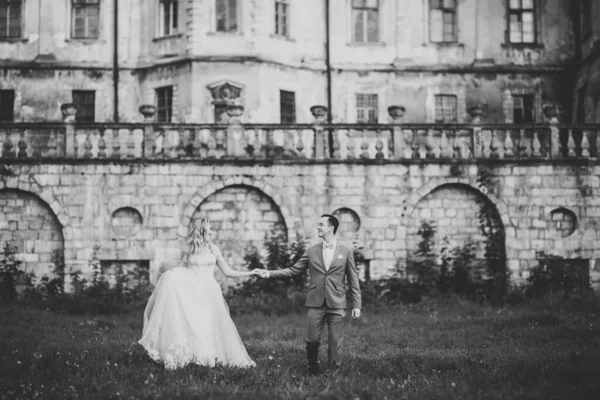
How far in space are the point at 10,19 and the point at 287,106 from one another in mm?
10392

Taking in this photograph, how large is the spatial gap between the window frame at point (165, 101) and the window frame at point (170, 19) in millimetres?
1912

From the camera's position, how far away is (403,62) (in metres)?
27.7

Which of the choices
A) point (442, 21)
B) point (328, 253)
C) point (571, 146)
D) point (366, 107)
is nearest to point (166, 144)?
point (366, 107)

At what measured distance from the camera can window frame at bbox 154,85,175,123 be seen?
26.3m

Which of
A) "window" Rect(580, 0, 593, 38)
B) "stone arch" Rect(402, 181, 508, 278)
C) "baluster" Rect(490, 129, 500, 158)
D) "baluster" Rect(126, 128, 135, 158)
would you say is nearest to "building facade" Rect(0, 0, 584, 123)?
"window" Rect(580, 0, 593, 38)

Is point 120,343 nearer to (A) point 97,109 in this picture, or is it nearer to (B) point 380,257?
(B) point 380,257

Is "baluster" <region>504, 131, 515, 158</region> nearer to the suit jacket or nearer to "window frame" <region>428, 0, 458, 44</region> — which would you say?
"window frame" <region>428, 0, 458, 44</region>

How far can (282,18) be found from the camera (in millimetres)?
26750

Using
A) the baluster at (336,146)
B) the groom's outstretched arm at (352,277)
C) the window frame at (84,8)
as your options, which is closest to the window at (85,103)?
the window frame at (84,8)

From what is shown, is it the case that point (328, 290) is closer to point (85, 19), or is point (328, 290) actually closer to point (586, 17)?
point (85, 19)

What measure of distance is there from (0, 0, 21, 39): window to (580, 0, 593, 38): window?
20322mm

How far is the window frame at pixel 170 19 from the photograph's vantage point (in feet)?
86.4

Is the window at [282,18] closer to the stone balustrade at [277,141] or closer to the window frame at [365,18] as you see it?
the window frame at [365,18]

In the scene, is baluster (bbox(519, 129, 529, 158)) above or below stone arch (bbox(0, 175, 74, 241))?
above
